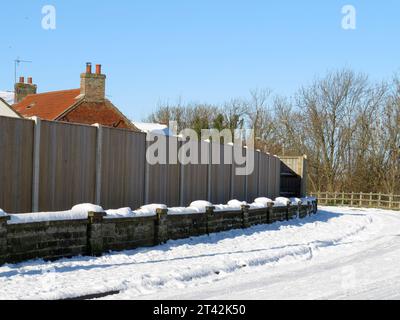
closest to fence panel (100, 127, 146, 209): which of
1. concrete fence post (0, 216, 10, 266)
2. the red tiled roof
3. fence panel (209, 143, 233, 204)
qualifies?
concrete fence post (0, 216, 10, 266)

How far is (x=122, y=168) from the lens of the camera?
48.7 feet

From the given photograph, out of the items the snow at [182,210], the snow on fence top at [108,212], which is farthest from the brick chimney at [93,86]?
the snow at [182,210]

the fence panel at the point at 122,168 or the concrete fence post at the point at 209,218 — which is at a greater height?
the fence panel at the point at 122,168

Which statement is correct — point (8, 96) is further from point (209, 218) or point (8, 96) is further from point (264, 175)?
point (209, 218)

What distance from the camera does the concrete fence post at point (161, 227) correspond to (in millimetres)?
13953

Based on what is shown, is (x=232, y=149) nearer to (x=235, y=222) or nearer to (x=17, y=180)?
(x=235, y=222)

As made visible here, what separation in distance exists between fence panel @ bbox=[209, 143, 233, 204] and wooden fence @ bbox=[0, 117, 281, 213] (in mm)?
1077

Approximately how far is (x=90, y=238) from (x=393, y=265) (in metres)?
6.42

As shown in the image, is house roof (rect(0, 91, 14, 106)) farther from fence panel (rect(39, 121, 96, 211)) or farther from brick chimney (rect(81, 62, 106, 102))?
fence panel (rect(39, 121, 96, 211))

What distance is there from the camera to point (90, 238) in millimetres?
11773

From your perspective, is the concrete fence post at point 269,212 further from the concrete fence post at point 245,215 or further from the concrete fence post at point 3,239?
the concrete fence post at point 3,239

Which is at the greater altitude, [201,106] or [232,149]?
[201,106]

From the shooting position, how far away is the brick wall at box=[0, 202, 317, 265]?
10279 mm
